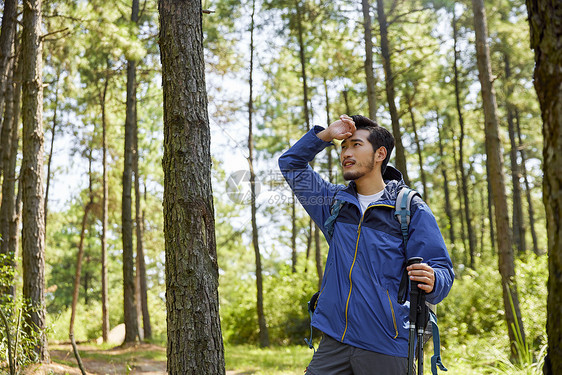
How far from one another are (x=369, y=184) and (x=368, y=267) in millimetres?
603

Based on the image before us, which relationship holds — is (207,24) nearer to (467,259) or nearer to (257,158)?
(257,158)

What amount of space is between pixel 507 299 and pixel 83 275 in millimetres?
33592

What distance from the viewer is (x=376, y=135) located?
121 inches

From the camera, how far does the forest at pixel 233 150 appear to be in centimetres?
336

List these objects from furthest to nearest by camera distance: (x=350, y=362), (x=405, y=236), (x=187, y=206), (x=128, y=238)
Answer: (x=128, y=238) → (x=187, y=206) → (x=405, y=236) → (x=350, y=362)

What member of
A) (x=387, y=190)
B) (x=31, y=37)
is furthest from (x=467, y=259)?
(x=387, y=190)

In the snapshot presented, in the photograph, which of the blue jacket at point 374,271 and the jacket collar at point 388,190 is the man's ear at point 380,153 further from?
the blue jacket at point 374,271

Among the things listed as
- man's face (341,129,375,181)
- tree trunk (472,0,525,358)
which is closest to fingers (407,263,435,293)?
man's face (341,129,375,181)

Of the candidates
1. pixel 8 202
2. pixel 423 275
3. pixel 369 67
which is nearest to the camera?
pixel 423 275

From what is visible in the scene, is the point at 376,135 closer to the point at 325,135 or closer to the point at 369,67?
the point at 325,135

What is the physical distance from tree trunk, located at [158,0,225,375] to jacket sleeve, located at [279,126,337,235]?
60 cm

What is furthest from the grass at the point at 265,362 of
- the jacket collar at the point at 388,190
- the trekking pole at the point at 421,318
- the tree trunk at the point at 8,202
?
the trekking pole at the point at 421,318

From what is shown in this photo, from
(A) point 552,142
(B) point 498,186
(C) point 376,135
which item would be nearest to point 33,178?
(C) point 376,135

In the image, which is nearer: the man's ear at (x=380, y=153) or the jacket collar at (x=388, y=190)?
the jacket collar at (x=388, y=190)
